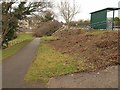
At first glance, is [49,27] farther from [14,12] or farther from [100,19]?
[100,19]

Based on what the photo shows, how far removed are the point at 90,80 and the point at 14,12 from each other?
2559 cm

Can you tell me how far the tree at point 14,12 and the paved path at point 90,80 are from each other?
72.5 ft

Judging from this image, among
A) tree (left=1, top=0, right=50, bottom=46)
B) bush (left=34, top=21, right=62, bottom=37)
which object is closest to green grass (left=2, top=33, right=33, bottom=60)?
tree (left=1, top=0, right=50, bottom=46)

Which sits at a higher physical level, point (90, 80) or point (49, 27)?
point (49, 27)

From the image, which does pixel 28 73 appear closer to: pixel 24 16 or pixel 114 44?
pixel 114 44

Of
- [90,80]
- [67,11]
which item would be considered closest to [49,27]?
[67,11]

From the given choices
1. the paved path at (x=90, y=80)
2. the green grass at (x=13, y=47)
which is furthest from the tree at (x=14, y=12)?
the paved path at (x=90, y=80)

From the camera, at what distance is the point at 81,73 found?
12.5 metres

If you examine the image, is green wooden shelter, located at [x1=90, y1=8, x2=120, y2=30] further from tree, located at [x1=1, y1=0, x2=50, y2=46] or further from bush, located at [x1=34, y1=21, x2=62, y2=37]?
bush, located at [x1=34, y1=21, x2=62, y2=37]

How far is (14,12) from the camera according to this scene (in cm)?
3500

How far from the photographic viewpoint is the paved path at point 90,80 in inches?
419

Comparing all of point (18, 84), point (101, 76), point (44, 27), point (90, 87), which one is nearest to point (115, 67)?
point (101, 76)

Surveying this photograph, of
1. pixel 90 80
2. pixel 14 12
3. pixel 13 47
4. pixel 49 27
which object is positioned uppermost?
pixel 14 12

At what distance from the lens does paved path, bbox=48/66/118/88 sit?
10641 millimetres
